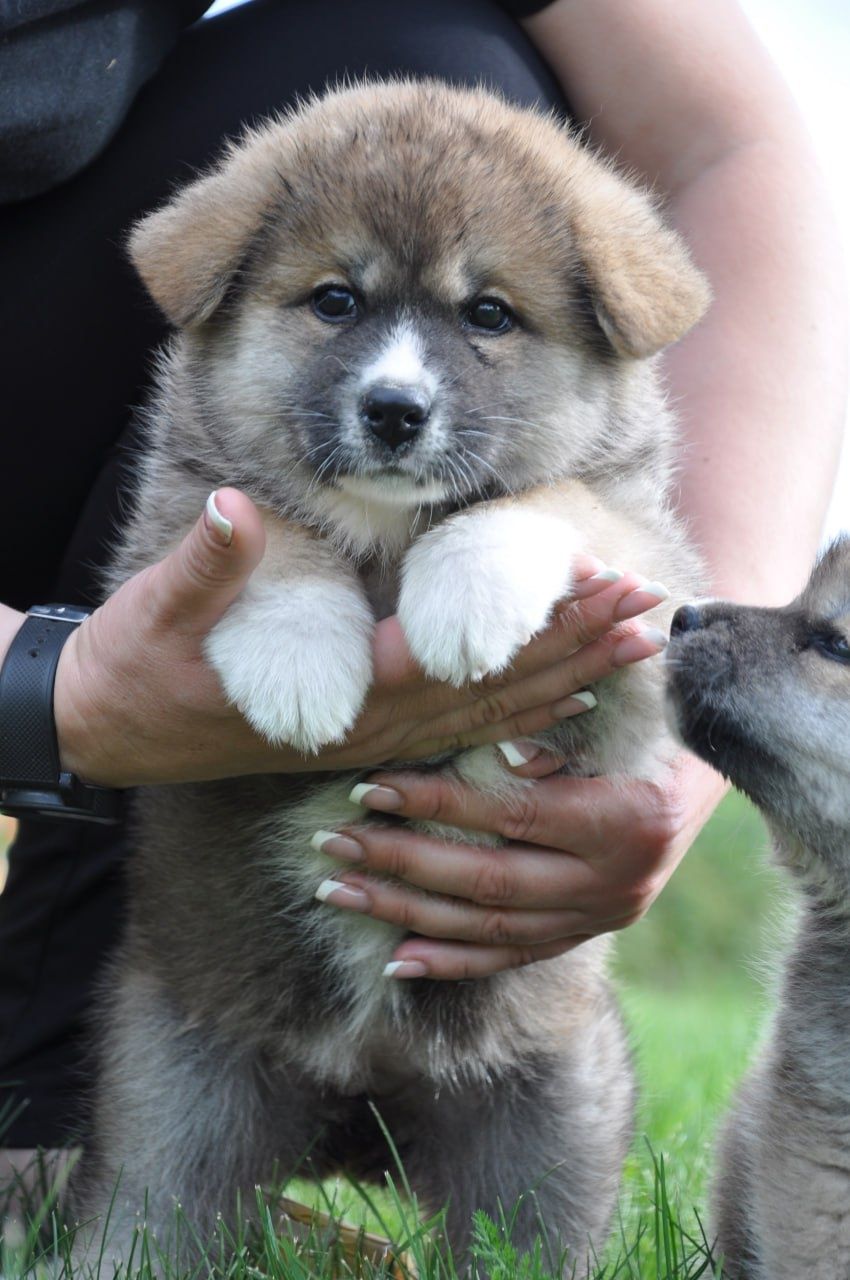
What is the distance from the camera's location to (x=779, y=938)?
2264 mm

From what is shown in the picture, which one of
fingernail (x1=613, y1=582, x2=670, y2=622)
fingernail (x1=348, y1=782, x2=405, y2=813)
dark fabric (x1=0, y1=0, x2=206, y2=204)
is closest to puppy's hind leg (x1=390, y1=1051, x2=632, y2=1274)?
fingernail (x1=348, y1=782, x2=405, y2=813)

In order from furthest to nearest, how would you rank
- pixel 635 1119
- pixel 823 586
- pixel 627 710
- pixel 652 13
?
1. pixel 652 13
2. pixel 635 1119
3. pixel 627 710
4. pixel 823 586

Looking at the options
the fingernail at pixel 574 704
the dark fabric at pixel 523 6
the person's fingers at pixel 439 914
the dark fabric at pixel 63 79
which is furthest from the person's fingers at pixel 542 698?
the dark fabric at pixel 523 6

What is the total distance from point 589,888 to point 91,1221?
91 cm

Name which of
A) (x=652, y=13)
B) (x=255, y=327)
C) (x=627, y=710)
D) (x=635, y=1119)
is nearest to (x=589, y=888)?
(x=627, y=710)

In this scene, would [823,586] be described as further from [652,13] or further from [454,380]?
[652,13]

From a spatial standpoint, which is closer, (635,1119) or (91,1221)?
(91,1221)

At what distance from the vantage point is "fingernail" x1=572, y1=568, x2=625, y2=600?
6.63 ft

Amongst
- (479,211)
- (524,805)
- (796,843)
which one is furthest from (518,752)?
(479,211)

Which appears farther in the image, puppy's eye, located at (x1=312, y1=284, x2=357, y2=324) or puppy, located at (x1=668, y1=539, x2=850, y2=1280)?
puppy's eye, located at (x1=312, y1=284, x2=357, y2=324)

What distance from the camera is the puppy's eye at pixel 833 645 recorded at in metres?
1.95

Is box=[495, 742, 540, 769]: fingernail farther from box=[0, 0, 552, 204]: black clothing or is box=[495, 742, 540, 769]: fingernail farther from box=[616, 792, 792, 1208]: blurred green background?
box=[0, 0, 552, 204]: black clothing

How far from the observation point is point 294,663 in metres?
1.98

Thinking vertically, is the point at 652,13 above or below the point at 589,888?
above
